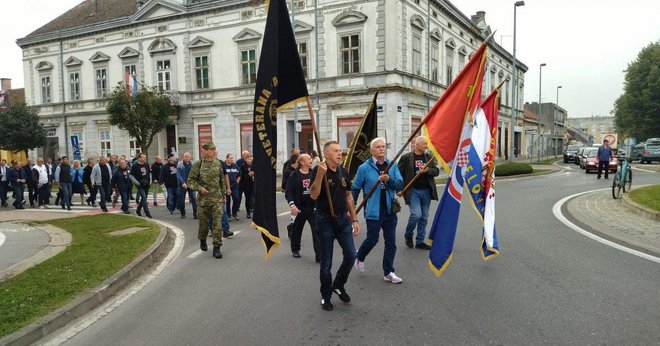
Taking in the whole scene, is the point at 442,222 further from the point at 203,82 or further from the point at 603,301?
the point at 203,82

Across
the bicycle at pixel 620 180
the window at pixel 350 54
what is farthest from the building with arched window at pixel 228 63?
the bicycle at pixel 620 180

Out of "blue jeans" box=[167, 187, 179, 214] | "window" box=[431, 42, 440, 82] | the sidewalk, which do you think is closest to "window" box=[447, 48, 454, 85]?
"window" box=[431, 42, 440, 82]

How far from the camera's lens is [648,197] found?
11883 millimetres

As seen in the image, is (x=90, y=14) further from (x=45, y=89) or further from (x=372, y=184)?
(x=372, y=184)

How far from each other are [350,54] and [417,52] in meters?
4.62

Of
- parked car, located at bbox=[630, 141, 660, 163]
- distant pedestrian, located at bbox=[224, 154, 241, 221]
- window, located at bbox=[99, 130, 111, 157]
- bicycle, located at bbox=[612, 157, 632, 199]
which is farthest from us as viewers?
parked car, located at bbox=[630, 141, 660, 163]

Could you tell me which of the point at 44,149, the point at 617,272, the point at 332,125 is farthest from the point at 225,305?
the point at 44,149

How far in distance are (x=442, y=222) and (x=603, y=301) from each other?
6.06 feet

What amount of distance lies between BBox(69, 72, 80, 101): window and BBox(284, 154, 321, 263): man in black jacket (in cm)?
3489

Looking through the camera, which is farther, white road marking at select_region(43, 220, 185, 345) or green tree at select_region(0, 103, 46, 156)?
green tree at select_region(0, 103, 46, 156)

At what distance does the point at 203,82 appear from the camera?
31062 mm

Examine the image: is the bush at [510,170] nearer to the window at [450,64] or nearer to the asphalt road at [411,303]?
the window at [450,64]

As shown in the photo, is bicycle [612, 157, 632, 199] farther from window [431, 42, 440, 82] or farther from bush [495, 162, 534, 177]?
window [431, 42, 440, 82]

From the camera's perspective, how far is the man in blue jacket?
5.57 meters
